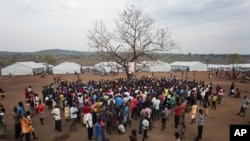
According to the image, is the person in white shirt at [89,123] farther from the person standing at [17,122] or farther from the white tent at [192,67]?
the white tent at [192,67]

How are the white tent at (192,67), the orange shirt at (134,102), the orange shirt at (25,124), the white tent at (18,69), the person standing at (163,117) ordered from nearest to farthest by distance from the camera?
1. the orange shirt at (25,124)
2. the person standing at (163,117)
3. the orange shirt at (134,102)
4. the white tent at (18,69)
5. the white tent at (192,67)

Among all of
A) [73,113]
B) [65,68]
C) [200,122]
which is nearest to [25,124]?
[73,113]

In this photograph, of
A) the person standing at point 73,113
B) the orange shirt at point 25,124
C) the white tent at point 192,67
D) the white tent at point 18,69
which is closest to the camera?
the orange shirt at point 25,124

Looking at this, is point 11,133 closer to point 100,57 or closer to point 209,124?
point 209,124

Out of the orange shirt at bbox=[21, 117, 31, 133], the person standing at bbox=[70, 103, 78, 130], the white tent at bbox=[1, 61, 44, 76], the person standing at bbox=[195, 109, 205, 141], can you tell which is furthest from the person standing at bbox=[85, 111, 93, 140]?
the white tent at bbox=[1, 61, 44, 76]

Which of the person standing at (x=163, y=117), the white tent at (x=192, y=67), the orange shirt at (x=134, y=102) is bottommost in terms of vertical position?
the person standing at (x=163, y=117)

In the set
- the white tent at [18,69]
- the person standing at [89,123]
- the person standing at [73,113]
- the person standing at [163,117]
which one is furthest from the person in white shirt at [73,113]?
the white tent at [18,69]

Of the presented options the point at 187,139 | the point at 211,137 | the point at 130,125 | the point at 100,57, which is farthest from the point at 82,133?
the point at 100,57

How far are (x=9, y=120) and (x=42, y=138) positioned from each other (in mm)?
4893

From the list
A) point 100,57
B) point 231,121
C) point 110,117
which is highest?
point 100,57

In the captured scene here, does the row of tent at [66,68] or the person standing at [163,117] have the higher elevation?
the row of tent at [66,68]

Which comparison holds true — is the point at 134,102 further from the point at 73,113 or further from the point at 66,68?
the point at 66,68

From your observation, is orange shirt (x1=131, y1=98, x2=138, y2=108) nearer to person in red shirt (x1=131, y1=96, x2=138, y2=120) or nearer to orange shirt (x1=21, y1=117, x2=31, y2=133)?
person in red shirt (x1=131, y1=96, x2=138, y2=120)

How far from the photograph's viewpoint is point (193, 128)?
1447 centimetres
